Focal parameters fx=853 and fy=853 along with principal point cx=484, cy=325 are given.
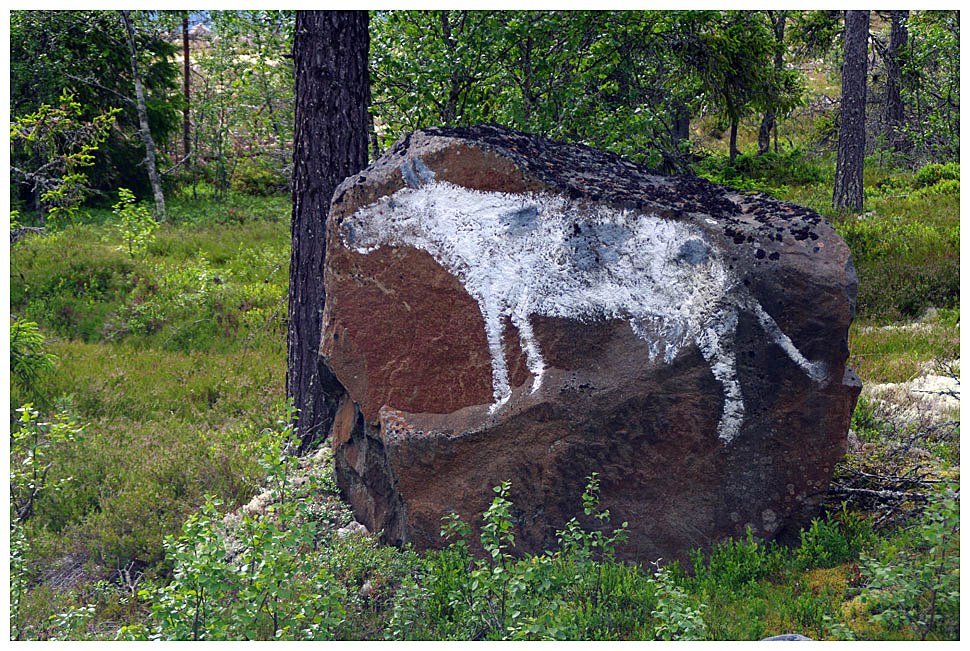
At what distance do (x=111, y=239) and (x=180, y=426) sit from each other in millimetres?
8135

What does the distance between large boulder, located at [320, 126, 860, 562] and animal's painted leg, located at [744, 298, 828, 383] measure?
11 mm

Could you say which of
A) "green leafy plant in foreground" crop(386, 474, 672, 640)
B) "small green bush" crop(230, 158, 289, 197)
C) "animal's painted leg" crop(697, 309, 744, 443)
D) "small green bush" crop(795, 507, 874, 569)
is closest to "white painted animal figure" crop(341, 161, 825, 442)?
"animal's painted leg" crop(697, 309, 744, 443)

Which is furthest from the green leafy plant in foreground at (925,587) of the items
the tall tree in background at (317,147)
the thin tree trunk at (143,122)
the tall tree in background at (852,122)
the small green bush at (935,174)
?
the thin tree trunk at (143,122)

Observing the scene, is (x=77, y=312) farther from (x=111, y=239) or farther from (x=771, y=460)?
(x=771, y=460)

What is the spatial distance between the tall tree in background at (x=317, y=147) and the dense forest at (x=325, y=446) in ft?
0.43

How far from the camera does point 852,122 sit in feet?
43.8

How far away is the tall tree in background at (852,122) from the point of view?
13.1 meters

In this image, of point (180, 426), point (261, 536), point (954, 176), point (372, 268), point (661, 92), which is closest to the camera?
point (261, 536)

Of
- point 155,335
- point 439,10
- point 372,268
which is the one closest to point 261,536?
point 372,268

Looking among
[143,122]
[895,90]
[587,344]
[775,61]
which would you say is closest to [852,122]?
[895,90]

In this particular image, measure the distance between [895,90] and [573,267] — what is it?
627 inches

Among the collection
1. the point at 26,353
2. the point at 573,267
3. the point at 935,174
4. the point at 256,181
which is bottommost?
the point at 26,353

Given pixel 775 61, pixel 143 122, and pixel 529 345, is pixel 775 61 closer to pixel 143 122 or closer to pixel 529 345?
pixel 143 122

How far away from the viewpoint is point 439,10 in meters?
8.97
